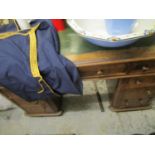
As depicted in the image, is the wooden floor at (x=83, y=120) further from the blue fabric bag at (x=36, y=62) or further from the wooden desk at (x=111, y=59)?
the blue fabric bag at (x=36, y=62)

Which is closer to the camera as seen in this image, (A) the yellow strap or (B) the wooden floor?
(A) the yellow strap

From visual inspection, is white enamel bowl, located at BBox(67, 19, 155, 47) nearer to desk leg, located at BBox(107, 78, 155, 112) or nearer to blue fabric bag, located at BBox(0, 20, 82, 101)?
blue fabric bag, located at BBox(0, 20, 82, 101)

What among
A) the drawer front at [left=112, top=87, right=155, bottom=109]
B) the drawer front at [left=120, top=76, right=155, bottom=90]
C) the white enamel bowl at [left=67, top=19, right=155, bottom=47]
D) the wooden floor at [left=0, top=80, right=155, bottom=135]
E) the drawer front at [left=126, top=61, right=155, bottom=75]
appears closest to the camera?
the white enamel bowl at [left=67, top=19, right=155, bottom=47]

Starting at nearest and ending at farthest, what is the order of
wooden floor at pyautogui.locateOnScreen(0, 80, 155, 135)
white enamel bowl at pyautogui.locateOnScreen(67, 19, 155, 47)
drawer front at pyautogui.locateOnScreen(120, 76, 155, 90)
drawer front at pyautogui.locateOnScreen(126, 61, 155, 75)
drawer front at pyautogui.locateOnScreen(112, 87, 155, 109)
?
white enamel bowl at pyautogui.locateOnScreen(67, 19, 155, 47) < drawer front at pyautogui.locateOnScreen(126, 61, 155, 75) < drawer front at pyautogui.locateOnScreen(120, 76, 155, 90) < drawer front at pyautogui.locateOnScreen(112, 87, 155, 109) < wooden floor at pyautogui.locateOnScreen(0, 80, 155, 135)

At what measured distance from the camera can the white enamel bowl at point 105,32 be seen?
1.90 feet

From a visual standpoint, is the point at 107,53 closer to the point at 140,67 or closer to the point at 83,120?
the point at 140,67

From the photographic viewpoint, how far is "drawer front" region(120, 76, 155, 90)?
845 mm

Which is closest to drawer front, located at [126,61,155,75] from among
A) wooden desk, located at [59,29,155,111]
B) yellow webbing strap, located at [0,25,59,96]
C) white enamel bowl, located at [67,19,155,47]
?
wooden desk, located at [59,29,155,111]

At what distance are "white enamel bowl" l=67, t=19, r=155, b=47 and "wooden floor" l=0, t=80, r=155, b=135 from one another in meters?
0.74

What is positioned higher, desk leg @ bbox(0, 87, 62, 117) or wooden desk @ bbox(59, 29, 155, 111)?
wooden desk @ bbox(59, 29, 155, 111)
